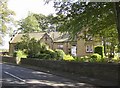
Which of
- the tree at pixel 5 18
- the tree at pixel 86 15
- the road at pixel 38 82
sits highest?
the tree at pixel 5 18

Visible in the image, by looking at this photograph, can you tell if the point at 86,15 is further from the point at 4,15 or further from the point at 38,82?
the point at 4,15

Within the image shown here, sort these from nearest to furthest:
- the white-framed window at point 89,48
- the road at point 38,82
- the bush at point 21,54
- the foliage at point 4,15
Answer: the road at point 38,82 < the bush at point 21,54 < the foliage at point 4,15 < the white-framed window at point 89,48

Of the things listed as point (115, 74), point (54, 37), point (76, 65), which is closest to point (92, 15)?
point (115, 74)

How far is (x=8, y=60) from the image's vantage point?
4997 cm

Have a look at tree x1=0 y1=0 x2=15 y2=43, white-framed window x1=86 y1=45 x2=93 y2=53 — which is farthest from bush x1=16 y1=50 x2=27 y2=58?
white-framed window x1=86 y1=45 x2=93 y2=53

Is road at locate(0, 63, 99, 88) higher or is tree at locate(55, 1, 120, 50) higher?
tree at locate(55, 1, 120, 50)

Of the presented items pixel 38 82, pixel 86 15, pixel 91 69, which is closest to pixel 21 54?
pixel 91 69

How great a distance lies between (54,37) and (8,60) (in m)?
25.5

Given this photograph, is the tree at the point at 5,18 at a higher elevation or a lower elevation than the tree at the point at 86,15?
higher

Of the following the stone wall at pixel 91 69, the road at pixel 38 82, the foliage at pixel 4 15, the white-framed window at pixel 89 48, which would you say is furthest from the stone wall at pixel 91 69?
the white-framed window at pixel 89 48

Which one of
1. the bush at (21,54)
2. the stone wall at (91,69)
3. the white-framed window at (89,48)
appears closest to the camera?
the stone wall at (91,69)

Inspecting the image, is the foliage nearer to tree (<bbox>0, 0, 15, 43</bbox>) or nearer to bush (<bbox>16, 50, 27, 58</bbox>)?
tree (<bbox>0, 0, 15, 43</bbox>)

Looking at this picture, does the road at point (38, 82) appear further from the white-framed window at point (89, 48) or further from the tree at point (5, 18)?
the white-framed window at point (89, 48)

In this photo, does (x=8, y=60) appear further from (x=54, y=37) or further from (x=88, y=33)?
(x=88, y=33)
